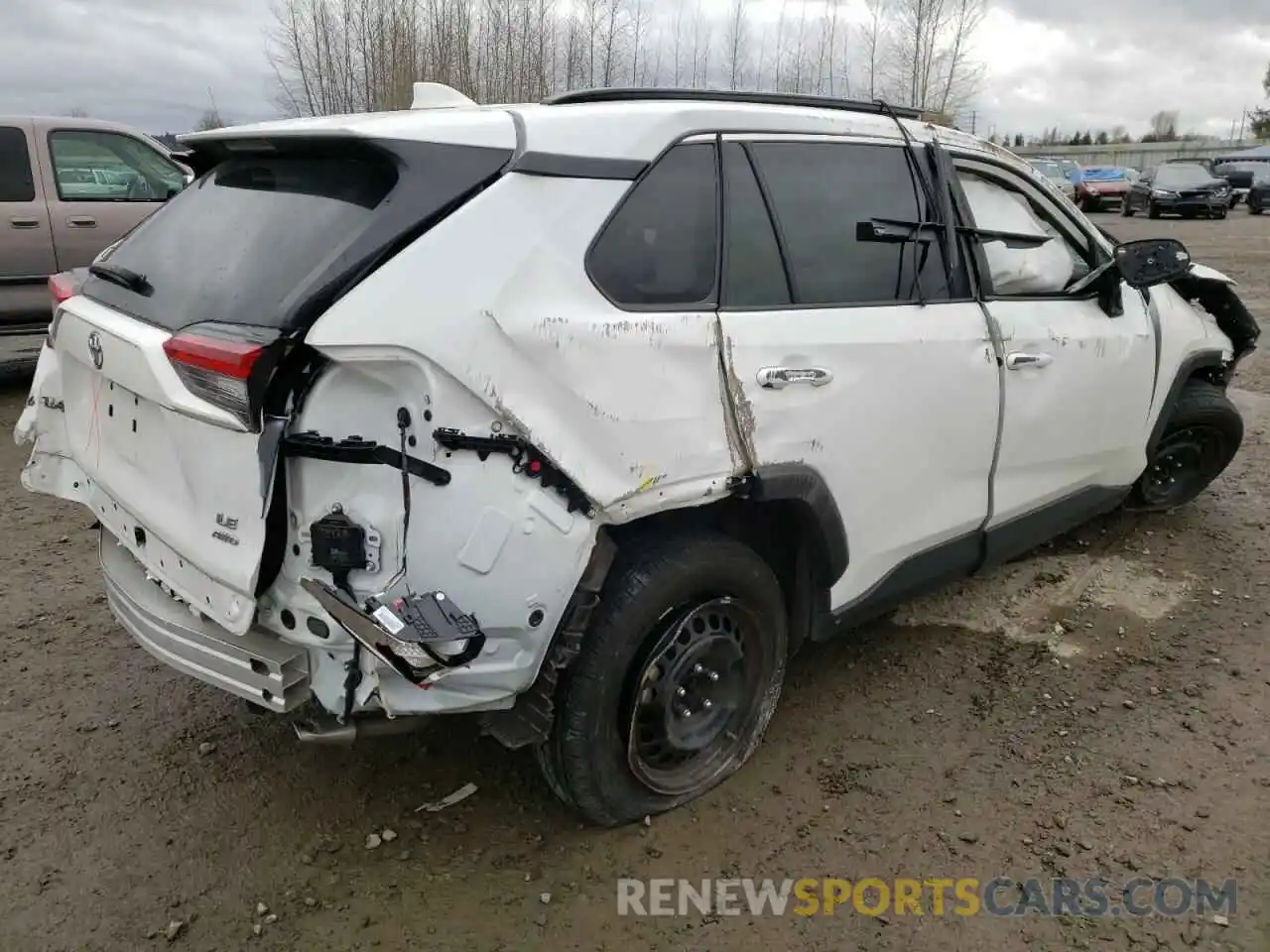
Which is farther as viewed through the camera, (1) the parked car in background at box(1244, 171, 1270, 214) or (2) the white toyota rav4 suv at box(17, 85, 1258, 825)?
(1) the parked car in background at box(1244, 171, 1270, 214)

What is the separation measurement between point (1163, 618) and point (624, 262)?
2926 mm

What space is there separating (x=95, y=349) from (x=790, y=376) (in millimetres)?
1856

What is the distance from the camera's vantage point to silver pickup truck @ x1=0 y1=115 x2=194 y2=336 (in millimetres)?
7238

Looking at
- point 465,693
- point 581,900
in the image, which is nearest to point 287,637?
point 465,693

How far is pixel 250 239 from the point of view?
7.89 ft

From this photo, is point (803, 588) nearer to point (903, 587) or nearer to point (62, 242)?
point (903, 587)

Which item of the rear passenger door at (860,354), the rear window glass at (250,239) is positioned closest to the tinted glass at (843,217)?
the rear passenger door at (860,354)

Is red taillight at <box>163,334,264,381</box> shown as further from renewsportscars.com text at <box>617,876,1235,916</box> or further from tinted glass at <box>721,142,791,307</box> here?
renewsportscars.com text at <box>617,876,1235,916</box>

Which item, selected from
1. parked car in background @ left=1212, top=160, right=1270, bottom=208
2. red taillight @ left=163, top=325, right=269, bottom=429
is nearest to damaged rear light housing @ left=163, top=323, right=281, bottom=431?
red taillight @ left=163, top=325, right=269, bottom=429

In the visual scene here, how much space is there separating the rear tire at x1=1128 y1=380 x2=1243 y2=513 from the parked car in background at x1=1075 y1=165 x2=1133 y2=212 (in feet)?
91.3

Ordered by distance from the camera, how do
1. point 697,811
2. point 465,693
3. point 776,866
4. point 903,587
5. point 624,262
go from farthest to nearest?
point 903,587
point 697,811
point 776,866
point 624,262
point 465,693

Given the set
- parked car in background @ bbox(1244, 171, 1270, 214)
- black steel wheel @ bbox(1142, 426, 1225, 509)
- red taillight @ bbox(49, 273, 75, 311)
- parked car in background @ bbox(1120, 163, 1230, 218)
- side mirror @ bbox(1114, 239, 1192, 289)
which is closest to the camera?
red taillight @ bbox(49, 273, 75, 311)

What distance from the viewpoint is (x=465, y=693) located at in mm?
2229

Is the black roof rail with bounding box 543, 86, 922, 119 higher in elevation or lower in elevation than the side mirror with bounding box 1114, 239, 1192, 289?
higher
